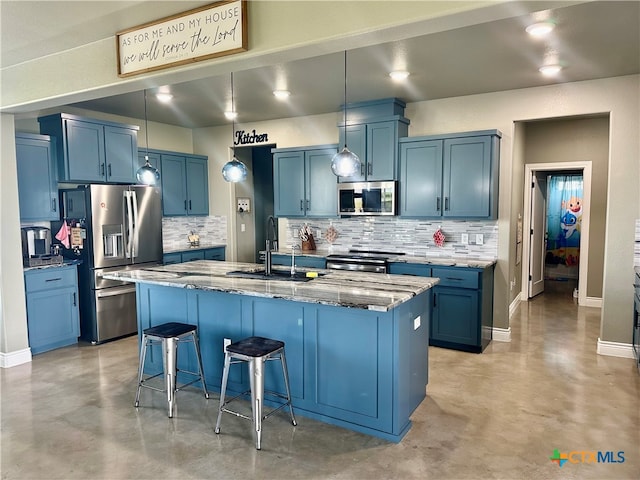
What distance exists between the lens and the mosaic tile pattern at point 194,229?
676 cm

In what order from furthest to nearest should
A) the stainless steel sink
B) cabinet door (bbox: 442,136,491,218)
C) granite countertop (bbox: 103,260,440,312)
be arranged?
cabinet door (bbox: 442,136,491,218)
the stainless steel sink
granite countertop (bbox: 103,260,440,312)

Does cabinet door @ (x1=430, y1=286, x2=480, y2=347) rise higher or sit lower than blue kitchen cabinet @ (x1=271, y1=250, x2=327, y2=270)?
lower

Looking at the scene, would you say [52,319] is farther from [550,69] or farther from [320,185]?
[550,69]

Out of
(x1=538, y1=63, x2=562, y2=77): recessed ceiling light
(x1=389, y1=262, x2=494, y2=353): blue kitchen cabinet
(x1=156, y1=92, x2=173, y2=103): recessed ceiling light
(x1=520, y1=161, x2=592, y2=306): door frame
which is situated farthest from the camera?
(x1=520, y1=161, x2=592, y2=306): door frame

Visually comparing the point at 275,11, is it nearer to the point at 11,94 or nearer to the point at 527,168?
the point at 11,94

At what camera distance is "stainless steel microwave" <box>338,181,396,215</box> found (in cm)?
529

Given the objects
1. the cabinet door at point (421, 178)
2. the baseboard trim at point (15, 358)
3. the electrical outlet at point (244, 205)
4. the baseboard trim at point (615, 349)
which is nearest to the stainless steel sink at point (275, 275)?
the cabinet door at point (421, 178)

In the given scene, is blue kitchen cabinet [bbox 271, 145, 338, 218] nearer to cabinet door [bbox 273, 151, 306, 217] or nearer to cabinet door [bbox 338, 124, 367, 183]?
cabinet door [bbox 273, 151, 306, 217]

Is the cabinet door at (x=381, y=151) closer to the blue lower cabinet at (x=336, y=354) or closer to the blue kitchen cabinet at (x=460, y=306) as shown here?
the blue kitchen cabinet at (x=460, y=306)

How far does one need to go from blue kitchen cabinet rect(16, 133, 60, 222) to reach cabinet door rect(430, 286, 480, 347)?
4.28 meters

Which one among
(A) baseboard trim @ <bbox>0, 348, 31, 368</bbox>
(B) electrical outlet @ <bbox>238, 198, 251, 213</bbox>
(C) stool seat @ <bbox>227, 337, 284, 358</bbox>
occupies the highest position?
(B) electrical outlet @ <bbox>238, 198, 251, 213</bbox>

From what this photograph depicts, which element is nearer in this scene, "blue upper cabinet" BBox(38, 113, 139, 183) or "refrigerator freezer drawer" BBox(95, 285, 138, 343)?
"blue upper cabinet" BBox(38, 113, 139, 183)

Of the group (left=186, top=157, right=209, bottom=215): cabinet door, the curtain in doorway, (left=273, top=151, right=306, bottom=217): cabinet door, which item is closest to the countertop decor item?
(left=273, top=151, right=306, bottom=217): cabinet door

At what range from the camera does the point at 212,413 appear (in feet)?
10.9
